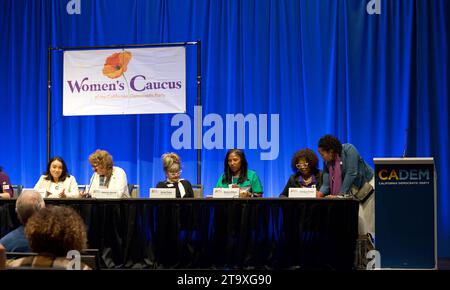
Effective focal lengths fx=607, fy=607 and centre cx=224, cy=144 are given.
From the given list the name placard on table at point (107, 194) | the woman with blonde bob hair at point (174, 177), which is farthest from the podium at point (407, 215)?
the name placard on table at point (107, 194)

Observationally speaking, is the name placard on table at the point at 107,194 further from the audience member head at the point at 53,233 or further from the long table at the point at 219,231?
the audience member head at the point at 53,233

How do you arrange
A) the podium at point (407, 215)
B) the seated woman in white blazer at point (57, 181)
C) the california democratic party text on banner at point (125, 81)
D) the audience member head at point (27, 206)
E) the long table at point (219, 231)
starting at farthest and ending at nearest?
the california democratic party text on banner at point (125, 81) < the seated woman in white blazer at point (57, 181) < the long table at point (219, 231) < the podium at point (407, 215) < the audience member head at point (27, 206)

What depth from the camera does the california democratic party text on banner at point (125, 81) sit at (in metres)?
6.97

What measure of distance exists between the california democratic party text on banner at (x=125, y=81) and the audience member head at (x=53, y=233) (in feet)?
16.2

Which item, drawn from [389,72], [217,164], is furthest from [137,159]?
[389,72]

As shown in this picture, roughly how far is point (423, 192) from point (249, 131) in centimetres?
308

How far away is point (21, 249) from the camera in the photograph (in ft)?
9.91

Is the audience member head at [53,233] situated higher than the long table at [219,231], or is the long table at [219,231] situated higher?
the audience member head at [53,233]

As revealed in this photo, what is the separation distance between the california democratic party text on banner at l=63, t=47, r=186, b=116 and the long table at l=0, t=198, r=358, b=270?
225 centimetres

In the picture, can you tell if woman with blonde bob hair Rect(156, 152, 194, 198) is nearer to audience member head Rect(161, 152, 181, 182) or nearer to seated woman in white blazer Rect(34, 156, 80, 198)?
audience member head Rect(161, 152, 181, 182)

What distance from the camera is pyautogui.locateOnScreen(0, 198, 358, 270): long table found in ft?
15.5

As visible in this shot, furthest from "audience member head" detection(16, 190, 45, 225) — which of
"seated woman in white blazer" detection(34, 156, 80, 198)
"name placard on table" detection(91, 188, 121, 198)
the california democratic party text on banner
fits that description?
the california democratic party text on banner

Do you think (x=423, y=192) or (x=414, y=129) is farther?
(x=414, y=129)
